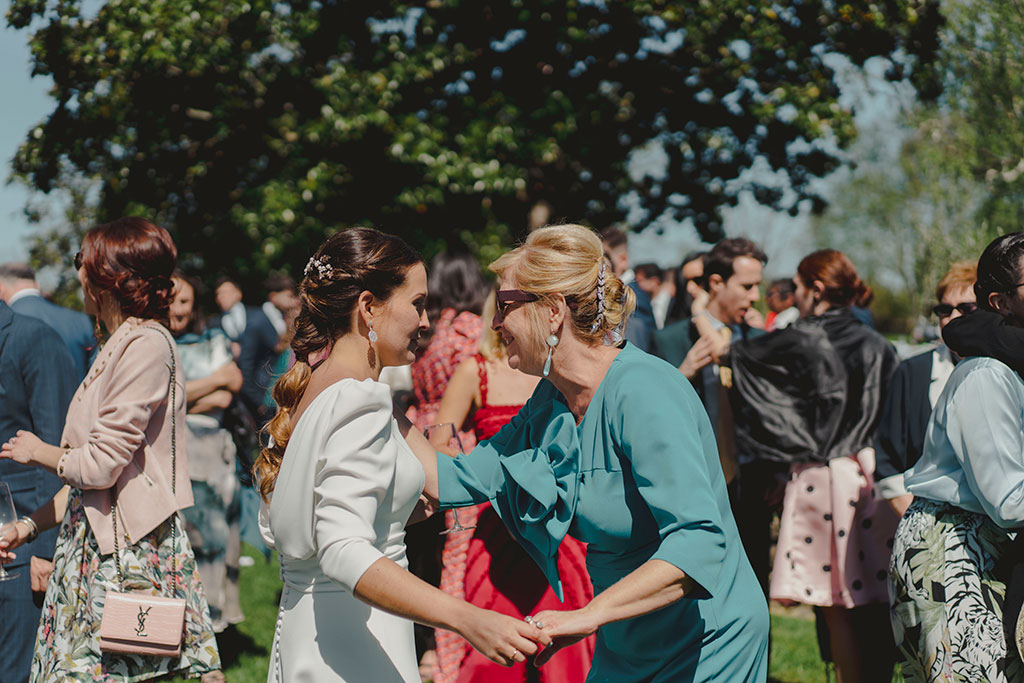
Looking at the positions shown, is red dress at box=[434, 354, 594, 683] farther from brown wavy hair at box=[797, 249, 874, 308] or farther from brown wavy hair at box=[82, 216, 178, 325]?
brown wavy hair at box=[797, 249, 874, 308]

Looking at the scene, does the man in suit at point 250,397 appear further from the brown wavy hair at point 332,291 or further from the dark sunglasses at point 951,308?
the dark sunglasses at point 951,308

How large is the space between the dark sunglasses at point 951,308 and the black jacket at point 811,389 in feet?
2.39

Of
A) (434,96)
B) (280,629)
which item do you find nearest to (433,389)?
(280,629)

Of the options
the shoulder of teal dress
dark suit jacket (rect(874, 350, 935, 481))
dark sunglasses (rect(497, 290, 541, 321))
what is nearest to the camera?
the shoulder of teal dress

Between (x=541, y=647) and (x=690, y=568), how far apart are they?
1.27 feet

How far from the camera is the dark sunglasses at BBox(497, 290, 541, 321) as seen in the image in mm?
2770

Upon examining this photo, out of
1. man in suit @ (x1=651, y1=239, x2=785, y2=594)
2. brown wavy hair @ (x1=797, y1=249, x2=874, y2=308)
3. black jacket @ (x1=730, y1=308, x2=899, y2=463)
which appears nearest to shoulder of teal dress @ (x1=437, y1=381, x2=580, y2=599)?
man in suit @ (x1=651, y1=239, x2=785, y2=594)

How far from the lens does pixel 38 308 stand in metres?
6.41

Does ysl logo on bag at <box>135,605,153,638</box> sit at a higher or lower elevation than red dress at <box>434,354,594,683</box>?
higher

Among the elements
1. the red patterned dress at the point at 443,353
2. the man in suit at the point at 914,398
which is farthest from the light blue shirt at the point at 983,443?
the red patterned dress at the point at 443,353

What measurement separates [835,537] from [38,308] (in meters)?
5.03

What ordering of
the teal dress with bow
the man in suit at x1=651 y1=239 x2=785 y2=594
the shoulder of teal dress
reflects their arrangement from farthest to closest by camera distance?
the man in suit at x1=651 y1=239 x2=785 y2=594, the shoulder of teal dress, the teal dress with bow

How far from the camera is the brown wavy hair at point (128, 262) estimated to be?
368cm

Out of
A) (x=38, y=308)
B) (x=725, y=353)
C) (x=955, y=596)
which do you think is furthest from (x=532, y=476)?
(x=38, y=308)
